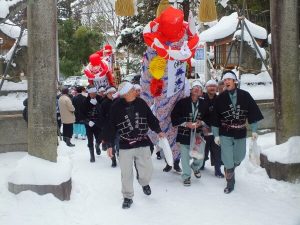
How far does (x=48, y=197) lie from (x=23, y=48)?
5.82 m

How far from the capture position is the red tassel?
25.4ft

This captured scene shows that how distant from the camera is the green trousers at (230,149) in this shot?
678 cm

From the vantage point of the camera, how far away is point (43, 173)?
6.14 metres

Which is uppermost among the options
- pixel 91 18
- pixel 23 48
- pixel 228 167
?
pixel 91 18

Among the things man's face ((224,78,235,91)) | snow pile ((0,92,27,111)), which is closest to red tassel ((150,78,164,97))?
man's face ((224,78,235,91))

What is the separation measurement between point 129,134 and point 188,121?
1462 mm

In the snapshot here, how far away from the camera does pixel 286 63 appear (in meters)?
7.51

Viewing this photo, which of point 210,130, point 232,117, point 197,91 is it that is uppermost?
point 197,91

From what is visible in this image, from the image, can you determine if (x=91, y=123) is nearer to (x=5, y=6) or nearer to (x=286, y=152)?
(x=5, y=6)

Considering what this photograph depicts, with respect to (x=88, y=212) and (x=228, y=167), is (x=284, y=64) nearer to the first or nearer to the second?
(x=228, y=167)

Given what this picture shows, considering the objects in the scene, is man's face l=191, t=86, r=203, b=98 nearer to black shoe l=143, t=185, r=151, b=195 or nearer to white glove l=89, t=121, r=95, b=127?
black shoe l=143, t=185, r=151, b=195

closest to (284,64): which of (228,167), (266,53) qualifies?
(228,167)

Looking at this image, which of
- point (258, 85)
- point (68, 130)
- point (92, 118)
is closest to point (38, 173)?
point (92, 118)

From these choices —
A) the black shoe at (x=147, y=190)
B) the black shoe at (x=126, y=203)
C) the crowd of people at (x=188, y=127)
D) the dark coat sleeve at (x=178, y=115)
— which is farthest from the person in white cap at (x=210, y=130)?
the black shoe at (x=126, y=203)
